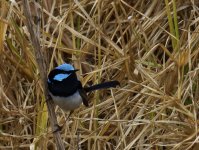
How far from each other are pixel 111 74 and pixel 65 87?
64 cm

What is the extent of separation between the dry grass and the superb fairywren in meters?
0.29

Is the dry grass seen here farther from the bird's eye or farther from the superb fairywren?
the bird's eye

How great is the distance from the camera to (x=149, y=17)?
2783mm

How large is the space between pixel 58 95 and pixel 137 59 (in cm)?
77

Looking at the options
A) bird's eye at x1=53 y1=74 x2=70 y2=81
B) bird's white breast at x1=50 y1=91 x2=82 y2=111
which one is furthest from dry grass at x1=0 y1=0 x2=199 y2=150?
bird's eye at x1=53 y1=74 x2=70 y2=81

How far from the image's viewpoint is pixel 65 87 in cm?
203

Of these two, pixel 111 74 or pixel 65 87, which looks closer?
pixel 65 87

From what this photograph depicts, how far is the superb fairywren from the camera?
1909mm

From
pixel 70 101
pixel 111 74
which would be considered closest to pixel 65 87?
pixel 70 101

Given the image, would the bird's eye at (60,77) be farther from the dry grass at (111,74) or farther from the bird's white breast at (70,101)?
the dry grass at (111,74)

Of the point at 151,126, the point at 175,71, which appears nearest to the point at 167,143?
the point at 151,126

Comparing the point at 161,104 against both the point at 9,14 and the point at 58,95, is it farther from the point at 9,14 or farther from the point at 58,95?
the point at 9,14

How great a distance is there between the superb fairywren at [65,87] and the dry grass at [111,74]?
0.29m

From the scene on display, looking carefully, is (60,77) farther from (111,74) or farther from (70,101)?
(111,74)
